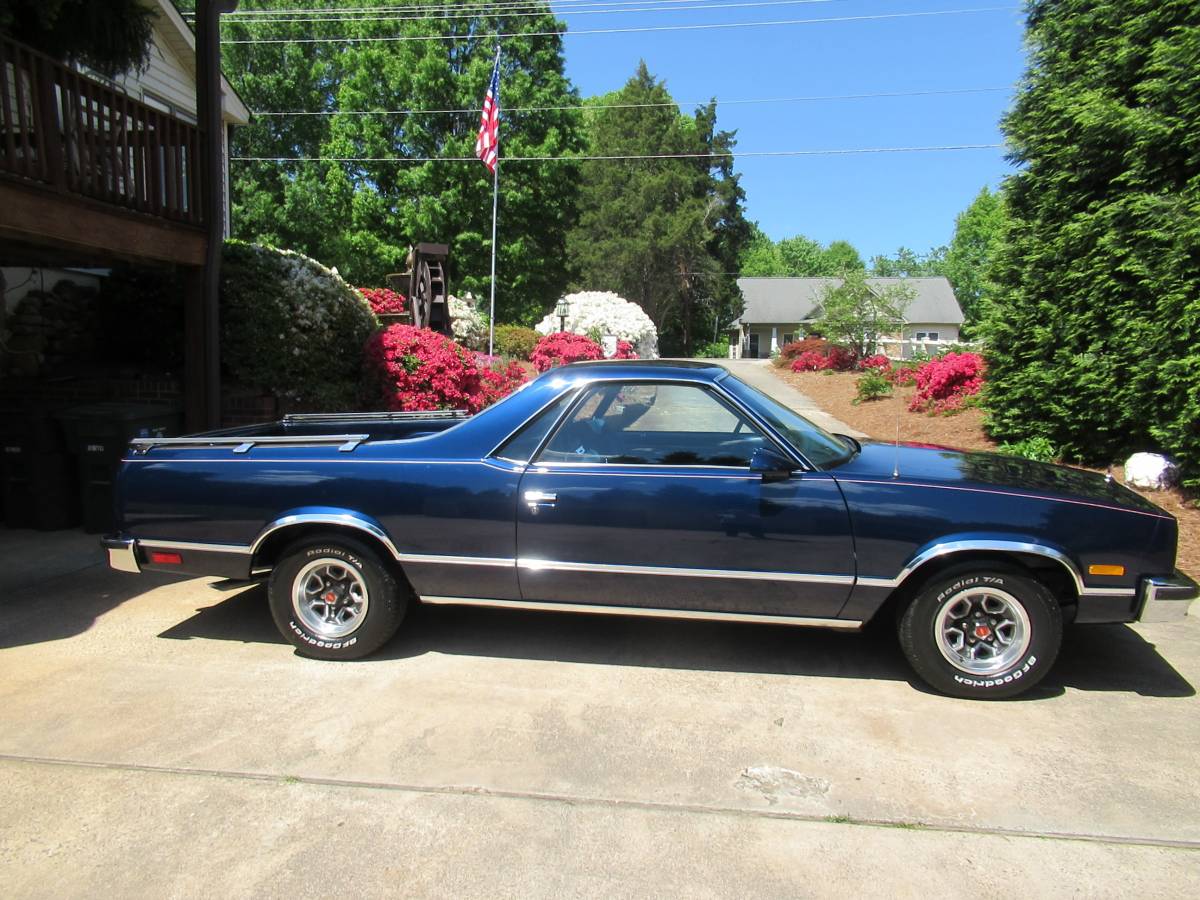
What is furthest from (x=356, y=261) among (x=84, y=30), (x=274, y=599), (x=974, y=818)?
(x=974, y=818)

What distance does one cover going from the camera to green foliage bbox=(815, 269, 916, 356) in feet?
80.4

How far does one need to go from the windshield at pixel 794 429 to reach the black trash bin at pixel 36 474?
19.9 feet

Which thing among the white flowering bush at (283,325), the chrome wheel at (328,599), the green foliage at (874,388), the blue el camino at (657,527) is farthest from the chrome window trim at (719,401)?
the green foliage at (874,388)

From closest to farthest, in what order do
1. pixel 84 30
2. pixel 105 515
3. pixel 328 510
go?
pixel 328 510
pixel 105 515
pixel 84 30

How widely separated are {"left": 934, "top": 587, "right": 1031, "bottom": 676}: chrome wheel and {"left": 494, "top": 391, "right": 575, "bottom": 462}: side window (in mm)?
2148

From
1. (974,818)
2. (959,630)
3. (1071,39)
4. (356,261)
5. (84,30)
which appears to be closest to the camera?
(974,818)

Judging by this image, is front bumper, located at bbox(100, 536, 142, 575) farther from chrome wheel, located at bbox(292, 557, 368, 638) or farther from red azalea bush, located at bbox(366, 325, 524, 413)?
red azalea bush, located at bbox(366, 325, 524, 413)

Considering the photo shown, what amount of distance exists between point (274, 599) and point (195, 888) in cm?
192

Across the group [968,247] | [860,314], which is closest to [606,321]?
[860,314]

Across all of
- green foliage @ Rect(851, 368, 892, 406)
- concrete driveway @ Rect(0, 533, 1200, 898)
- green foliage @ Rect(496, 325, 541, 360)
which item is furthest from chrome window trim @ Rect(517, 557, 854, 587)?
green foliage @ Rect(496, 325, 541, 360)

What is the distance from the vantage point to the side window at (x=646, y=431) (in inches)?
164

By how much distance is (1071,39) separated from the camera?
8.51m

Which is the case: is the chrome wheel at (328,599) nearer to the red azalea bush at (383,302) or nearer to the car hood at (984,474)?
the car hood at (984,474)

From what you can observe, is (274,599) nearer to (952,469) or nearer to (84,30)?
(952,469)
